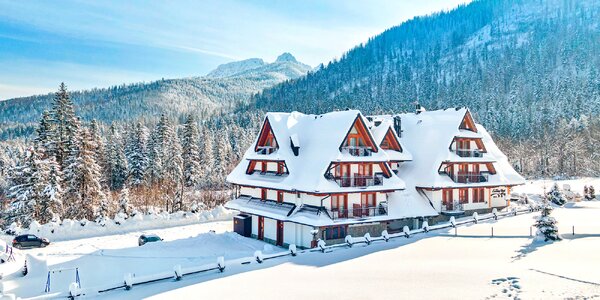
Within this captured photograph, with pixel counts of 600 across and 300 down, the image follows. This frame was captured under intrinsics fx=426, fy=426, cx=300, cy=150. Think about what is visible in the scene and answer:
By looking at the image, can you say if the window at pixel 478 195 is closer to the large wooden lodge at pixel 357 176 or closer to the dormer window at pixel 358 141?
the large wooden lodge at pixel 357 176

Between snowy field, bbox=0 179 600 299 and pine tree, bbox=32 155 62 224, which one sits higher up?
pine tree, bbox=32 155 62 224

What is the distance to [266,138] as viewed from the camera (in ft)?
129

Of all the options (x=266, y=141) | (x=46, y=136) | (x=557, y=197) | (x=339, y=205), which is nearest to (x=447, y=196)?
(x=339, y=205)

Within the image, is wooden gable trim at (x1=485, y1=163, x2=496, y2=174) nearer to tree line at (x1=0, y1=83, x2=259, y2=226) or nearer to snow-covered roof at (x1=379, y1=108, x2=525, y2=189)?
snow-covered roof at (x1=379, y1=108, x2=525, y2=189)

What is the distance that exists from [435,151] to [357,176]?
34.2ft

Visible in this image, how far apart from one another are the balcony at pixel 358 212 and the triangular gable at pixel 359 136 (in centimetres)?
484

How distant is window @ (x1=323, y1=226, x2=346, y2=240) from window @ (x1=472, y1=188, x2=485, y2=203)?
16087mm

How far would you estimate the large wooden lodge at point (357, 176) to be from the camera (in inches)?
1334

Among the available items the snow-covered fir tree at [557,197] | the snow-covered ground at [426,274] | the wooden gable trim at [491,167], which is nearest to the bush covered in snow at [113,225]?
the snow-covered ground at [426,274]

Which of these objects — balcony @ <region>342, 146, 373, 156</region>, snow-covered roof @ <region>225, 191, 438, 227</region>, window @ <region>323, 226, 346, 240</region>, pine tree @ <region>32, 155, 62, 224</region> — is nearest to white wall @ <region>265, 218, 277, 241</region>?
snow-covered roof @ <region>225, 191, 438, 227</region>

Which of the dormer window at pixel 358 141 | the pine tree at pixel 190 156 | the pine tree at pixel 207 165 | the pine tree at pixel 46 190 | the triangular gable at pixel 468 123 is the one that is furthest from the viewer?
the pine tree at pixel 207 165

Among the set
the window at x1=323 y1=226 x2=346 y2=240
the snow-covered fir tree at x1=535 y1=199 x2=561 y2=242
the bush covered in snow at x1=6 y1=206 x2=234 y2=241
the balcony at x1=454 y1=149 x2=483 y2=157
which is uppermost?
the balcony at x1=454 y1=149 x2=483 y2=157

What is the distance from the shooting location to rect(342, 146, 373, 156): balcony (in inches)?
1368

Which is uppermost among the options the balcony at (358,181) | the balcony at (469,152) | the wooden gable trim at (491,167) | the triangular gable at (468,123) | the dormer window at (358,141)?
the triangular gable at (468,123)
